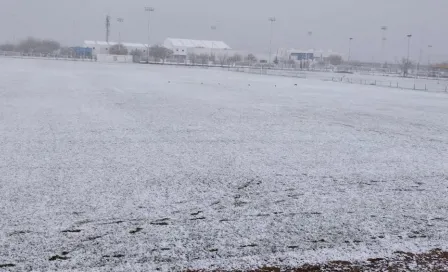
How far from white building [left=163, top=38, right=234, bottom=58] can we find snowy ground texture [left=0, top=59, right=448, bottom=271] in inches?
5217

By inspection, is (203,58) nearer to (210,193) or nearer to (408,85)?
(408,85)

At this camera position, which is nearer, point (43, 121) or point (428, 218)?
point (428, 218)

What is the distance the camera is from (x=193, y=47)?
506 feet

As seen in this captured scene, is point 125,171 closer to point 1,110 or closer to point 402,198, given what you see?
point 402,198

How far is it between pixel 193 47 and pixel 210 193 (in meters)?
148

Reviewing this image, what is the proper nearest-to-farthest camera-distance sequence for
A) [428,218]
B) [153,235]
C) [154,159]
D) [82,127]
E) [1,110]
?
[153,235] → [428,218] → [154,159] → [82,127] → [1,110]

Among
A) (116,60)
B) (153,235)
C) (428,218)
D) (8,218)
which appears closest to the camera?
(153,235)

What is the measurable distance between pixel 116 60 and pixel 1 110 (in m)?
104

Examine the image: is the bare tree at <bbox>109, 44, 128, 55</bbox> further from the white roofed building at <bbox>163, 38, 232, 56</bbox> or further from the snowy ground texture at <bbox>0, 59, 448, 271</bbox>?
the snowy ground texture at <bbox>0, 59, 448, 271</bbox>

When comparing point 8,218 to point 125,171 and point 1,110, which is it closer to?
point 125,171

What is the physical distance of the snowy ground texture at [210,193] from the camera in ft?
21.8

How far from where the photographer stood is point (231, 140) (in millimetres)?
15508

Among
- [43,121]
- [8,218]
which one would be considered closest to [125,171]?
[8,218]

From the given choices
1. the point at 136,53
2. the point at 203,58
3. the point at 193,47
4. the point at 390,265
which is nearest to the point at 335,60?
the point at 193,47
